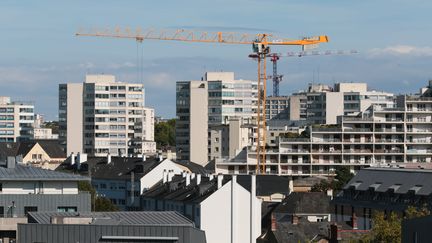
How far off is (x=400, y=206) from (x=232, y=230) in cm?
1610

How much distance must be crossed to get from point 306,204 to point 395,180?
14.3 meters

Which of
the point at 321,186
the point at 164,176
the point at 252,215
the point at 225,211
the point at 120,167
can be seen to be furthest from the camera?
the point at 120,167

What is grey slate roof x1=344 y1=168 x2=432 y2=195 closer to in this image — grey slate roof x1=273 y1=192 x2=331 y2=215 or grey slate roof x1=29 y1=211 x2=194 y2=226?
grey slate roof x1=273 y1=192 x2=331 y2=215

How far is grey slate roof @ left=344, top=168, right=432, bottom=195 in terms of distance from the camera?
131550 millimetres

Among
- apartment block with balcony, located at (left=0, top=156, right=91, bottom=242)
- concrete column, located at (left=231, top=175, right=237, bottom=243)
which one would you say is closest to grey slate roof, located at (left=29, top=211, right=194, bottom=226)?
apartment block with balcony, located at (left=0, top=156, right=91, bottom=242)

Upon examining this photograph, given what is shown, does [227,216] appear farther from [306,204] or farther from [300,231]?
[300,231]

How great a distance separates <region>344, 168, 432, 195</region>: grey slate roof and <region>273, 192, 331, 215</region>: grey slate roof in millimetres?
4746

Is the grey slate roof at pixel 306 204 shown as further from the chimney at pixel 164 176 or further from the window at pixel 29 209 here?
the window at pixel 29 209

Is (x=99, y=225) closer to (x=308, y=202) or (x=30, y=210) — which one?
(x=30, y=210)

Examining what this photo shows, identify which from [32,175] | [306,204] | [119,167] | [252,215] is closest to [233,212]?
[252,215]

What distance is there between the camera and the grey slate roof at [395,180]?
132 metres

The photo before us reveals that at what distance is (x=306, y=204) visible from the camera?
14962 centimetres

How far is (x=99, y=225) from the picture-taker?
6994 centimetres

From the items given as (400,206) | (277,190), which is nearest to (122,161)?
(277,190)
